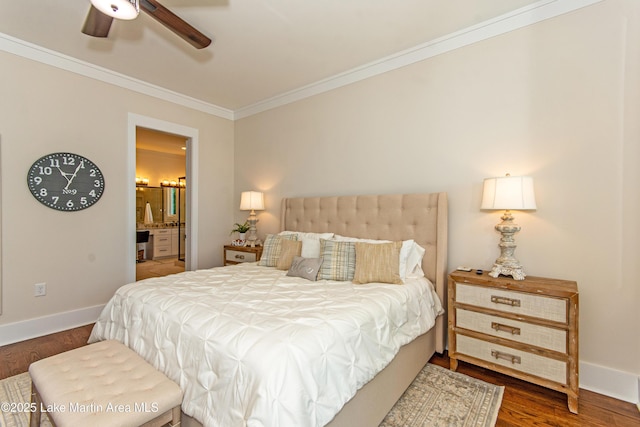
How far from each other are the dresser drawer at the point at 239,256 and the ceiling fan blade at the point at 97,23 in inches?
101

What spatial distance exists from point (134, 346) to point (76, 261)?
212 centimetres

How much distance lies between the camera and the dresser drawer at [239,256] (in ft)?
12.3

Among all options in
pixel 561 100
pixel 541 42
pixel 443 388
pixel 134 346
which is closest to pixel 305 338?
pixel 134 346

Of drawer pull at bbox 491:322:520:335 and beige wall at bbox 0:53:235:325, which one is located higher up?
beige wall at bbox 0:53:235:325

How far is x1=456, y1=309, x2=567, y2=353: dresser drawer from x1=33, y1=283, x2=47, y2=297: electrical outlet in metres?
3.97

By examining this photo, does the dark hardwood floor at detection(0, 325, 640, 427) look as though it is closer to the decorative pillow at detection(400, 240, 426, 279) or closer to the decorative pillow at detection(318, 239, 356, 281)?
the decorative pillow at detection(400, 240, 426, 279)

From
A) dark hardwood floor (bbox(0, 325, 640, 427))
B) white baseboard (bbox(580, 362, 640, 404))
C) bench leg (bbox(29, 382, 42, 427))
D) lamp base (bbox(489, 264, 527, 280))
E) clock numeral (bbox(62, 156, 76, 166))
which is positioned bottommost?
dark hardwood floor (bbox(0, 325, 640, 427))

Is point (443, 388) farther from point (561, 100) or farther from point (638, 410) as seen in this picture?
point (561, 100)

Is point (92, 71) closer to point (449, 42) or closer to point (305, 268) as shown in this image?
point (305, 268)

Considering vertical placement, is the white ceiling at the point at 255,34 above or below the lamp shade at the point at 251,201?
above

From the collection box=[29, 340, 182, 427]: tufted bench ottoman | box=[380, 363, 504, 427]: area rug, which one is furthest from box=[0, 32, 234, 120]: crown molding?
box=[380, 363, 504, 427]: area rug

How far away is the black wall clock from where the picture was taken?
115 inches

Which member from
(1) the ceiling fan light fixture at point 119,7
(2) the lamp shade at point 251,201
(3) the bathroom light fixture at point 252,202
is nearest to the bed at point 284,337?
(3) the bathroom light fixture at point 252,202

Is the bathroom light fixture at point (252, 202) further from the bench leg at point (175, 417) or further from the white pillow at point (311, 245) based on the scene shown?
the bench leg at point (175, 417)
